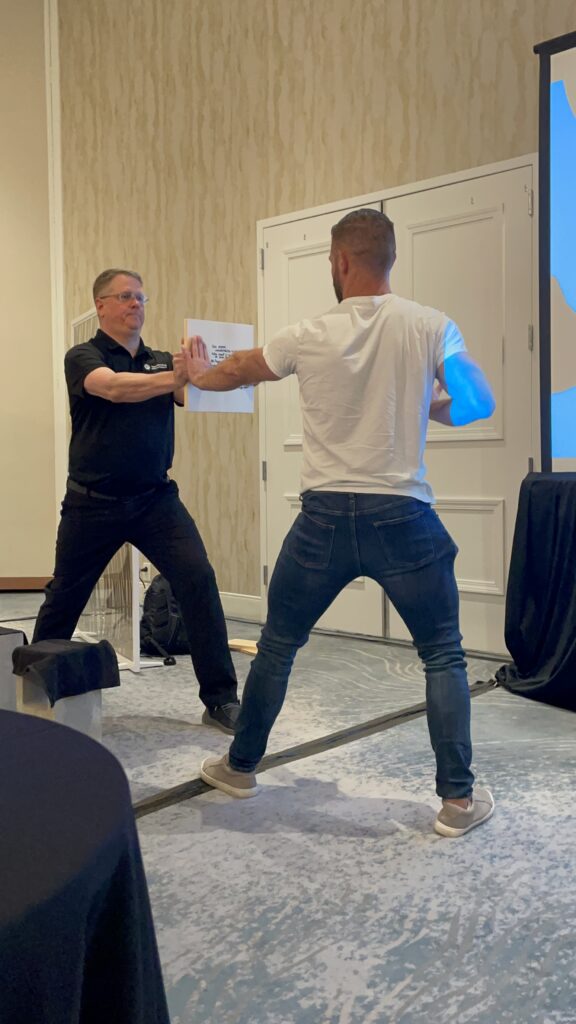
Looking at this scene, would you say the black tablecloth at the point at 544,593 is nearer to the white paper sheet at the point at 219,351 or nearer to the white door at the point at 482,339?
the white door at the point at 482,339

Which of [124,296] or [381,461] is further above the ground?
[124,296]

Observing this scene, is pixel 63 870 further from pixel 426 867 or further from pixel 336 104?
pixel 336 104

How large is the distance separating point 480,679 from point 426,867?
186cm

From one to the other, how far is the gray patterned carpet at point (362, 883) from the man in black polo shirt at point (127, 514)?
36 cm

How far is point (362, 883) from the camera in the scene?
77.5 inches

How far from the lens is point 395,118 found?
4574 mm

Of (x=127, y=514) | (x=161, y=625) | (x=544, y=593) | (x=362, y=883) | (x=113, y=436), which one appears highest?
(x=113, y=436)

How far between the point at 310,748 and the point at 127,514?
97 cm

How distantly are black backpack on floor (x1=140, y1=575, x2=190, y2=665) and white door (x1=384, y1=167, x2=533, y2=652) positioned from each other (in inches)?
54.7

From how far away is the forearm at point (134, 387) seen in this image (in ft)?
9.53

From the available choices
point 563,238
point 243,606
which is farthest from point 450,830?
point 243,606

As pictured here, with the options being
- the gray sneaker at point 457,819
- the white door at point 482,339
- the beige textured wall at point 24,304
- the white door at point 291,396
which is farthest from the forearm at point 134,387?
the beige textured wall at point 24,304

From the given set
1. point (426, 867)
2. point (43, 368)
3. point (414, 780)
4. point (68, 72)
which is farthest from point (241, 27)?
point (426, 867)

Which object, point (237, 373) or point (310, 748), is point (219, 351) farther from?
point (310, 748)
